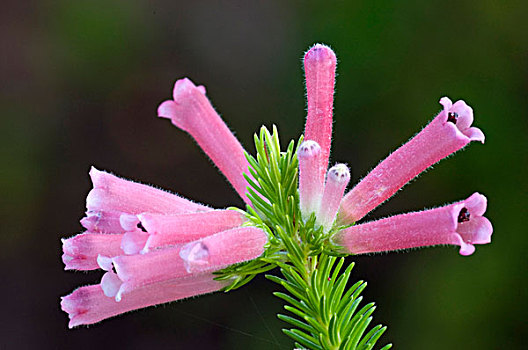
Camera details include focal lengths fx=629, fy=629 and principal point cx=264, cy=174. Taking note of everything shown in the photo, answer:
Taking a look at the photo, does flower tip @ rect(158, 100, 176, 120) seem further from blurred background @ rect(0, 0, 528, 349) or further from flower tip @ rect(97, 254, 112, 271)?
blurred background @ rect(0, 0, 528, 349)

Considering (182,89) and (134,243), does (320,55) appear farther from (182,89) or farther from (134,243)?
(134,243)

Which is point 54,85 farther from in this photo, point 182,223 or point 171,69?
point 182,223

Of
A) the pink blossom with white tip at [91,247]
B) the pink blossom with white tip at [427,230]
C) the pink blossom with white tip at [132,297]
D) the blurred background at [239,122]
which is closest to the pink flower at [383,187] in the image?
the pink blossom with white tip at [427,230]

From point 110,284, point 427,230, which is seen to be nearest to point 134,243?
point 110,284

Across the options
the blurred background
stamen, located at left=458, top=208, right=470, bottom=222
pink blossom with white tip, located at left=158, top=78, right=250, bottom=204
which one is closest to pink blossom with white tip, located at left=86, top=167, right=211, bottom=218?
pink blossom with white tip, located at left=158, top=78, right=250, bottom=204

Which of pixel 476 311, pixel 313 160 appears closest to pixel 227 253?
pixel 313 160

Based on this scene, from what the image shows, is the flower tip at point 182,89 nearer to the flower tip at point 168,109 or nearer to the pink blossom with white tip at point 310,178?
the flower tip at point 168,109
